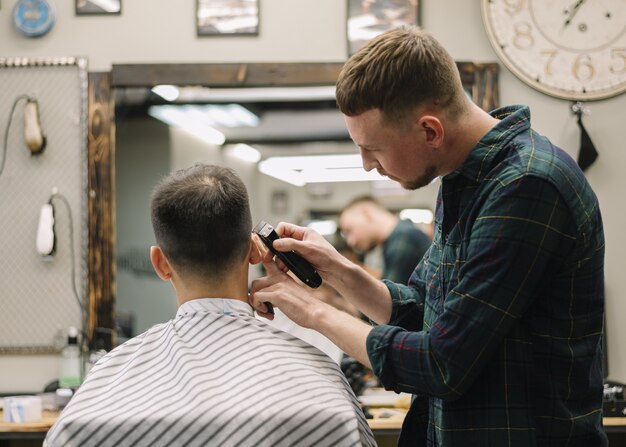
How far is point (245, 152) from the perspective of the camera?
11.2 ft

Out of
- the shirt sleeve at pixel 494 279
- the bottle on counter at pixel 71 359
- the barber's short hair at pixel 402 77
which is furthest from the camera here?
the bottle on counter at pixel 71 359

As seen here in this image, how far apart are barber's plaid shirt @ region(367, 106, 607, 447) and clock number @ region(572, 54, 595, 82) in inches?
78.6

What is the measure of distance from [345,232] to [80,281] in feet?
3.75

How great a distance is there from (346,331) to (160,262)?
1.48ft

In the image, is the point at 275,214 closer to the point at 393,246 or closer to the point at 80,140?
the point at 393,246

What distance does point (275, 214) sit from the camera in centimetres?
337

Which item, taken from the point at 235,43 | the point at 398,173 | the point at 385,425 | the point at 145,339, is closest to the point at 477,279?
the point at 398,173

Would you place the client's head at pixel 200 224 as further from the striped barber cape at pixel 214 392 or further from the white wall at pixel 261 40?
the white wall at pixel 261 40

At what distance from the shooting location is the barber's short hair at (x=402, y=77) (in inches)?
57.6

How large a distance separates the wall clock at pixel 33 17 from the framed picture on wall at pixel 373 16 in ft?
4.20

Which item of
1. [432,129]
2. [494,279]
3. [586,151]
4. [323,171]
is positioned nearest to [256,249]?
[432,129]

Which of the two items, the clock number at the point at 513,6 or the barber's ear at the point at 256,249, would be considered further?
the clock number at the point at 513,6

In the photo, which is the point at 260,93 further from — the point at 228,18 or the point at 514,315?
the point at 514,315

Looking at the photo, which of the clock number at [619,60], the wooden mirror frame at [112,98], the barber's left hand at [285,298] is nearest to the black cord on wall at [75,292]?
the wooden mirror frame at [112,98]
